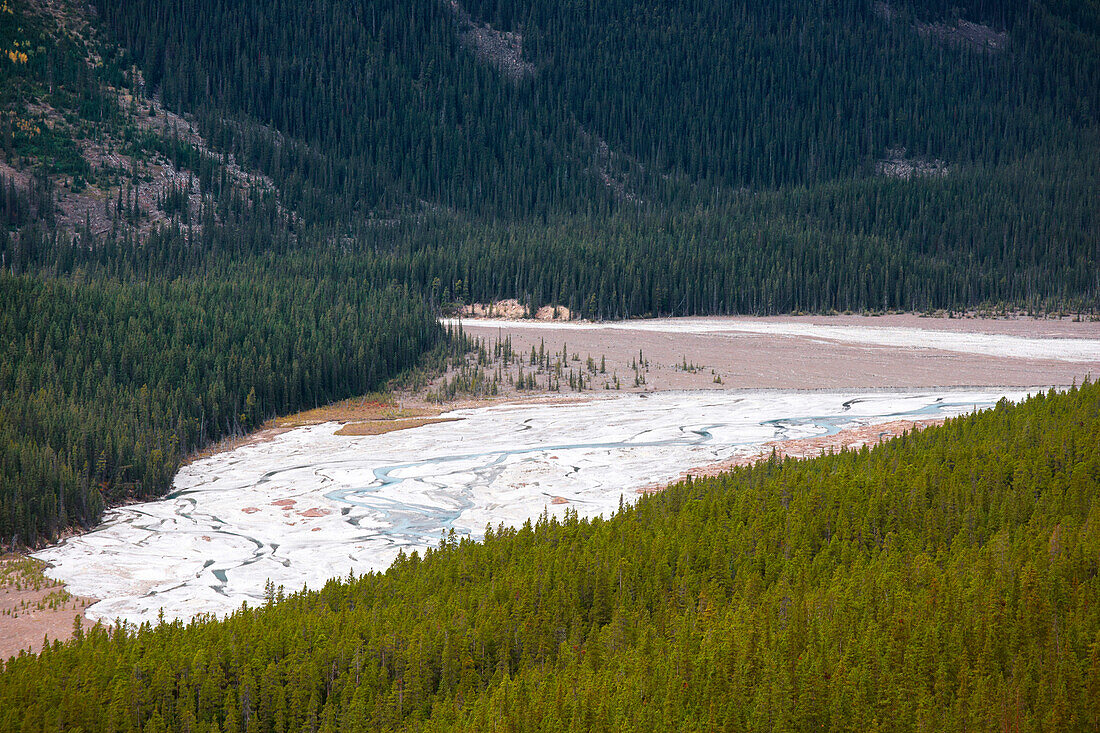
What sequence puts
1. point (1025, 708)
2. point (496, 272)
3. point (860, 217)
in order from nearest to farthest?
point (1025, 708) < point (496, 272) < point (860, 217)

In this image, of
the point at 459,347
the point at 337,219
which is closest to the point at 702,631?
the point at 459,347

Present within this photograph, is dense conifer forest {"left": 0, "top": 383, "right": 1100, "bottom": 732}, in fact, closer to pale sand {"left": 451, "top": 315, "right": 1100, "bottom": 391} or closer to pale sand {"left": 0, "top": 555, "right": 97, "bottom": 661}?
pale sand {"left": 0, "top": 555, "right": 97, "bottom": 661}

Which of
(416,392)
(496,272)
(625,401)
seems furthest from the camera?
(496,272)

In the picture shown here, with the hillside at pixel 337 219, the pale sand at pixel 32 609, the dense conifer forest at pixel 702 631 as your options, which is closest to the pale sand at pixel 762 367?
the hillside at pixel 337 219

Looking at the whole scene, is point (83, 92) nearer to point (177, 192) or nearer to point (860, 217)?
point (177, 192)

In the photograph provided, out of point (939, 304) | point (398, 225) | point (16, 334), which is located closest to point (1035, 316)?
point (939, 304)

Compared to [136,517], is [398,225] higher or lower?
higher

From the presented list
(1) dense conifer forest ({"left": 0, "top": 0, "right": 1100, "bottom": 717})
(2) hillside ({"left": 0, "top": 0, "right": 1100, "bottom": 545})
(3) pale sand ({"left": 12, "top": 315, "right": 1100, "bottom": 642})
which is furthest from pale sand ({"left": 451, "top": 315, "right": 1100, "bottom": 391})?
(1) dense conifer forest ({"left": 0, "top": 0, "right": 1100, "bottom": 717})

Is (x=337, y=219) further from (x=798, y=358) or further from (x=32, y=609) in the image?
(x=32, y=609)
